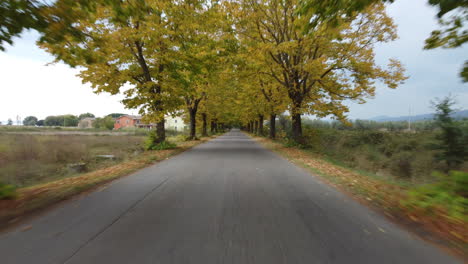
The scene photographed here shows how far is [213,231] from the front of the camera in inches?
127

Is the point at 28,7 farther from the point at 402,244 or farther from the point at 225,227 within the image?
the point at 402,244

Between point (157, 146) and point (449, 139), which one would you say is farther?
point (157, 146)

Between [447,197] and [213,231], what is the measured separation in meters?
4.08

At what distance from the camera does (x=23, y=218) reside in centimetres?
376

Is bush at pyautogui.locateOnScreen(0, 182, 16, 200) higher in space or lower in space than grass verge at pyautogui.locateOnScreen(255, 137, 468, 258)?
higher

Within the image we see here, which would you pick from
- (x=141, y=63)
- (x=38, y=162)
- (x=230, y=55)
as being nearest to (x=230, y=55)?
(x=230, y=55)

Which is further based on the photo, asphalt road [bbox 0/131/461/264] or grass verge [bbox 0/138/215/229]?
grass verge [bbox 0/138/215/229]

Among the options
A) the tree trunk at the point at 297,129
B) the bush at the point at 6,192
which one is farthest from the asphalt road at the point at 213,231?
the tree trunk at the point at 297,129

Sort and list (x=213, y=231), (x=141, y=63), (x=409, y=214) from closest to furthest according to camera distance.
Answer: (x=213, y=231) < (x=409, y=214) < (x=141, y=63)

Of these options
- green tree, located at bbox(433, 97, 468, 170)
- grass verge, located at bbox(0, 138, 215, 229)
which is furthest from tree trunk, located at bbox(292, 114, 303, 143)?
grass verge, located at bbox(0, 138, 215, 229)

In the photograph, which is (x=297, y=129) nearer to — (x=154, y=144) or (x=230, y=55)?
(x=230, y=55)

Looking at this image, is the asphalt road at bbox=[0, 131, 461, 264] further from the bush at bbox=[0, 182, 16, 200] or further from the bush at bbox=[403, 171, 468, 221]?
the bush at bbox=[0, 182, 16, 200]

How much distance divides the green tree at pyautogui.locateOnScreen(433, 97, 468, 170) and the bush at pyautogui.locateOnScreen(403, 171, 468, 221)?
804 centimetres

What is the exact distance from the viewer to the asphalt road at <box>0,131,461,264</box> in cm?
262
